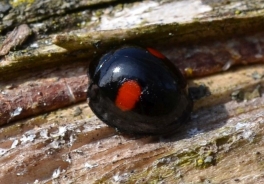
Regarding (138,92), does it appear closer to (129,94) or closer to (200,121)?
(129,94)

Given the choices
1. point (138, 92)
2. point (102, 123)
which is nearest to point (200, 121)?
A: point (138, 92)

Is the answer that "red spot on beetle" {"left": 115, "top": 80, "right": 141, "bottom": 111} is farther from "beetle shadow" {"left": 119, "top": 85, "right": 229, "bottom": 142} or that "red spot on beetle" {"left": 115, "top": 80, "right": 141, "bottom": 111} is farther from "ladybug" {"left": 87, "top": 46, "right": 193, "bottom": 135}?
"beetle shadow" {"left": 119, "top": 85, "right": 229, "bottom": 142}

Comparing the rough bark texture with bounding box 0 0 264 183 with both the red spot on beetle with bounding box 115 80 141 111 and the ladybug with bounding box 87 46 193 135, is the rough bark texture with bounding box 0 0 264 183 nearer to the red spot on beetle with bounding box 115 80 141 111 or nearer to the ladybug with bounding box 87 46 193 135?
the ladybug with bounding box 87 46 193 135

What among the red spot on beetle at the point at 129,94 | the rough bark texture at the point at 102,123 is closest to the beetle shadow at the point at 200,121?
the rough bark texture at the point at 102,123

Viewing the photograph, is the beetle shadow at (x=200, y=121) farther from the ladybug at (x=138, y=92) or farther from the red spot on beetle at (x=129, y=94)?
the red spot on beetle at (x=129, y=94)

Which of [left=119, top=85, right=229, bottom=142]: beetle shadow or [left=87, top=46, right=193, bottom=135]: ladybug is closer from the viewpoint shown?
[left=87, top=46, right=193, bottom=135]: ladybug

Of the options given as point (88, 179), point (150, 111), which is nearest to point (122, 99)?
point (150, 111)

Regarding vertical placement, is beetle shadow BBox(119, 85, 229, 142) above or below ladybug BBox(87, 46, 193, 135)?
below

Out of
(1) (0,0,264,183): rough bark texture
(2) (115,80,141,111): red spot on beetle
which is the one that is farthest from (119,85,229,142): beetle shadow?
(2) (115,80,141,111): red spot on beetle

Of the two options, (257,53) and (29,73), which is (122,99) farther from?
(257,53)
